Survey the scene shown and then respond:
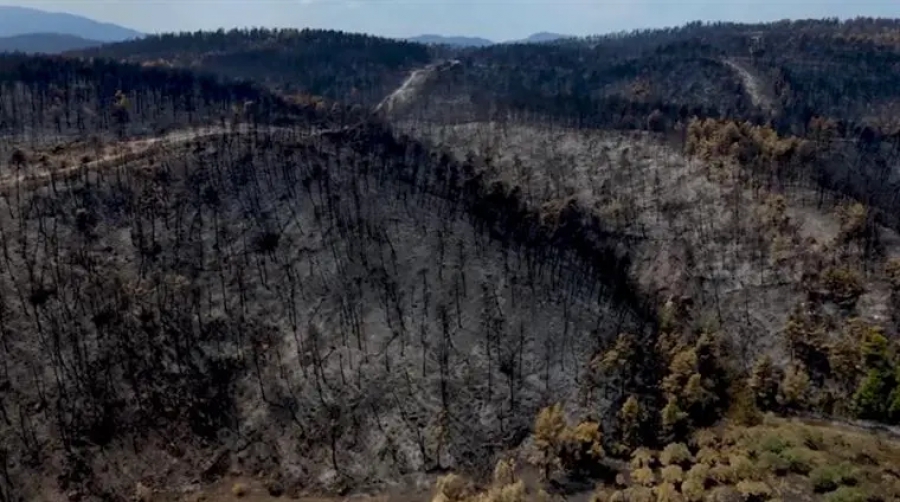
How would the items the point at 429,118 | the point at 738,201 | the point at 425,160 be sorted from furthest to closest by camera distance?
the point at 429,118 → the point at 425,160 → the point at 738,201

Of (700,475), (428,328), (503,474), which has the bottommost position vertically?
(503,474)

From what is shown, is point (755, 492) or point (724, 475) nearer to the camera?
point (755, 492)

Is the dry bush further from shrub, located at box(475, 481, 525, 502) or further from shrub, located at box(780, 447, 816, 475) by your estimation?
shrub, located at box(475, 481, 525, 502)

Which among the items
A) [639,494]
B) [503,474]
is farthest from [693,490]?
[503,474]

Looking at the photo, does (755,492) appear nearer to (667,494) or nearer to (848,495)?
(848,495)

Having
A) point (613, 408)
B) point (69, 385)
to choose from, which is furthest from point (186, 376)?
point (613, 408)

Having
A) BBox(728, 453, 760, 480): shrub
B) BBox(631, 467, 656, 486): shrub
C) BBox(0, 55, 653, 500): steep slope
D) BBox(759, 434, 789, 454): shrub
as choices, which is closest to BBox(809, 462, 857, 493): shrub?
BBox(759, 434, 789, 454): shrub

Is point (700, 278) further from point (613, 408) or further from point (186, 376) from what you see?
point (186, 376)
